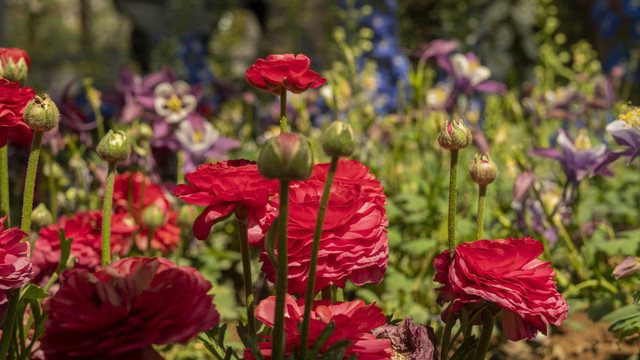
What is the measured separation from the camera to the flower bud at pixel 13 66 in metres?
0.78

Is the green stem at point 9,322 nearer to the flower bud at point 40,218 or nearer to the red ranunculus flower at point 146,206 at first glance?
the flower bud at point 40,218

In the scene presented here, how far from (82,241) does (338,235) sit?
0.56 meters

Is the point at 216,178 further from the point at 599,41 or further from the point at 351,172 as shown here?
the point at 599,41

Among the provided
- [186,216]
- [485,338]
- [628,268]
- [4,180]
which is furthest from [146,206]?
[628,268]

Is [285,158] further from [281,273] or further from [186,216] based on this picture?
[186,216]

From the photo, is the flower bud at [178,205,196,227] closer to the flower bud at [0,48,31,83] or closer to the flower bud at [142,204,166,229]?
the flower bud at [142,204,166,229]

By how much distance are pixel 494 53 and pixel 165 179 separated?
13.6 ft

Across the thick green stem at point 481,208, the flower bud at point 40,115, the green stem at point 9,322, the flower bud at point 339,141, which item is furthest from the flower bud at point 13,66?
the thick green stem at point 481,208

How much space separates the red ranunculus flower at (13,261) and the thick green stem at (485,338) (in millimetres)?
503

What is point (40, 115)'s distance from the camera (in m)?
0.60

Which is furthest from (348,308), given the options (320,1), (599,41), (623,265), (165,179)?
(599,41)

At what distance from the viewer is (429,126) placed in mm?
2223

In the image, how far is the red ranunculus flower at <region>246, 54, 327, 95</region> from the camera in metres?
0.59

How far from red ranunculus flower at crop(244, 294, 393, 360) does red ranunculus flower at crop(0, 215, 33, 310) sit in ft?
0.85
